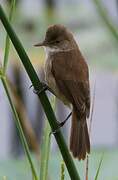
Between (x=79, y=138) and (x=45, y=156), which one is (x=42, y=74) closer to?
(x=79, y=138)

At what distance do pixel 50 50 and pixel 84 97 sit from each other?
46 cm

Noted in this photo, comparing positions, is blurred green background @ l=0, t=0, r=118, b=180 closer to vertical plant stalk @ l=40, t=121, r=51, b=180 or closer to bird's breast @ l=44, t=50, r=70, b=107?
bird's breast @ l=44, t=50, r=70, b=107

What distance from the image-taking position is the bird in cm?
211

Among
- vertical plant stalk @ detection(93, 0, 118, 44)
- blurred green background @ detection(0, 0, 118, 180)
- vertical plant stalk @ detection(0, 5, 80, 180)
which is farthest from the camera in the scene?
blurred green background @ detection(0, 0, 118, 180)

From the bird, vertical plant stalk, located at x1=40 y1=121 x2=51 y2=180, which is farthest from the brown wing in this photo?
vertical plant stalk, located at x1=40 y1=121 x2=51 y2=180

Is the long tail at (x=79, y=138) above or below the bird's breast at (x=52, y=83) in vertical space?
below

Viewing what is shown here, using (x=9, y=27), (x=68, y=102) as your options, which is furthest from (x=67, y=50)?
(x=9, y=27)

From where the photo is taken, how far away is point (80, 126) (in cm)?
219

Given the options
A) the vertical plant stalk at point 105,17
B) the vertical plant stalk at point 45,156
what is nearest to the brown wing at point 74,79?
the vertical plant stalk at point 45,156

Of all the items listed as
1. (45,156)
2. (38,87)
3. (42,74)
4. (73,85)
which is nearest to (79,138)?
(73,85)

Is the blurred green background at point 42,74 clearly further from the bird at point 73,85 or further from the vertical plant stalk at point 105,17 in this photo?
the vertical plant stalk at point 105,17

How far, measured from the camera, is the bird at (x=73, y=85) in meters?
2.11

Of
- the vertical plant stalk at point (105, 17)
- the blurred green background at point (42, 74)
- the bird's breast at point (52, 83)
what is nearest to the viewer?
the vertical plant stalk at point (105, 17)

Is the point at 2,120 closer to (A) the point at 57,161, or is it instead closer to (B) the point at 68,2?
(B) the point at 68,2
